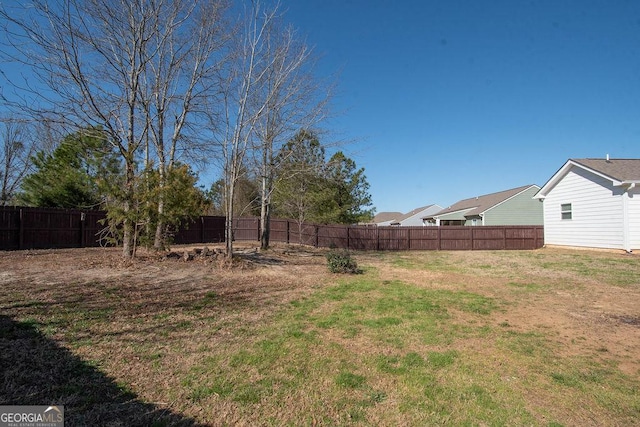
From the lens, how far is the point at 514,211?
2800 cm

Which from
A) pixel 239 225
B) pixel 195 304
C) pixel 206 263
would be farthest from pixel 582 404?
pixel 239 225

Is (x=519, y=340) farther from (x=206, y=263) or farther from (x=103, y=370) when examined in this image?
(x=206, y=263)

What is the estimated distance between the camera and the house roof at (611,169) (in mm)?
14078

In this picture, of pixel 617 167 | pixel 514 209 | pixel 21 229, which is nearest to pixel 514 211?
pixel 514 209

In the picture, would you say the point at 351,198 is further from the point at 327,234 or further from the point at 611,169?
the point at 611,169

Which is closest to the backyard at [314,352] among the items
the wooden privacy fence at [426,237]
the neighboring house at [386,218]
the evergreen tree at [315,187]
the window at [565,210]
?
the evergreen tree at [315,187]

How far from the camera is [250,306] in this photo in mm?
5969

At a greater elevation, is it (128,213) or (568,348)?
(128,213)

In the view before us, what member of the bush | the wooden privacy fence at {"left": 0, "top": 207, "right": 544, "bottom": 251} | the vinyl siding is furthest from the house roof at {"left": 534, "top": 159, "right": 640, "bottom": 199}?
the bush

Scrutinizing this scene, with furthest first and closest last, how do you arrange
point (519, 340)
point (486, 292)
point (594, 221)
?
point (594, 221)
point (486, 292)
point (519, 340)

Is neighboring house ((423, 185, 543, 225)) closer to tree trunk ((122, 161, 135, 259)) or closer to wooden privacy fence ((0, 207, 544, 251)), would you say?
wooden privacy fence ((0, 207, 544, 251))

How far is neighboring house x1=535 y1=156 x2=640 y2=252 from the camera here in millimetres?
13938

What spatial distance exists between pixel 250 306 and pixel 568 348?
4.69 metres

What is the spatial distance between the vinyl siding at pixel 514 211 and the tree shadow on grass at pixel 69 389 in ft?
96.7
